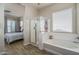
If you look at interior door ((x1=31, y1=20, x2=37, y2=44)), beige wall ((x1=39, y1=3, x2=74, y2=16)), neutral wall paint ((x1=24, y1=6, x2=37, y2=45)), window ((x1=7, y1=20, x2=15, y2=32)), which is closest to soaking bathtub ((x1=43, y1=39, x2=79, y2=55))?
interior door ((x1=31, y1=20, x2=37, y2=44))

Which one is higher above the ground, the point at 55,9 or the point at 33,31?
the point at 55,9

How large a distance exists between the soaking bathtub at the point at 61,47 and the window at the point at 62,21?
9.3 inches

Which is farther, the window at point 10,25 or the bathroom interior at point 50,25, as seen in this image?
the window at point 10,25

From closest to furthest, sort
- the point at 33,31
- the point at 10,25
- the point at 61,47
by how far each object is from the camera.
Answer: the point at 61,47, the point at 10,25, the point at 33,31

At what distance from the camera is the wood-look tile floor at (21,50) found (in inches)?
60.5

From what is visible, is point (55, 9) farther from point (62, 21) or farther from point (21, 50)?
point (21, 50)

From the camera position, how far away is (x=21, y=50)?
157 cm

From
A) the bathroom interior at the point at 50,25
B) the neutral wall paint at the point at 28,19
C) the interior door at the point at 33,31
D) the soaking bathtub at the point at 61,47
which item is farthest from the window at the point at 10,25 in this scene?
the soaking bathtub at the point at 61,47

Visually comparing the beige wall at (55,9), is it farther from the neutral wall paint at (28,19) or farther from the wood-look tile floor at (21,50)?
the wood-look tile floor at (21,50)

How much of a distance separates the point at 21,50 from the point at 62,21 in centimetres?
98

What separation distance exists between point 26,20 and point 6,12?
41cm

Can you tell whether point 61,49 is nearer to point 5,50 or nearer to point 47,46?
point 47,46

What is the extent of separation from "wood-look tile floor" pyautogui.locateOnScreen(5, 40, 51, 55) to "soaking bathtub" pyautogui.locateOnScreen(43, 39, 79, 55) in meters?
0.14

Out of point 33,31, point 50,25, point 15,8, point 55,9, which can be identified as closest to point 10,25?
point 15,8
